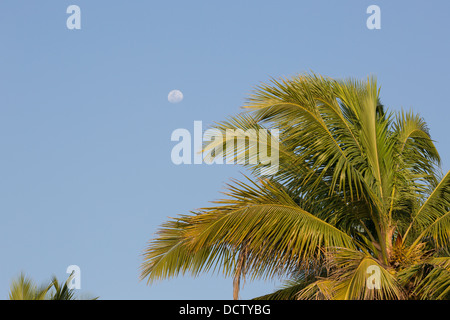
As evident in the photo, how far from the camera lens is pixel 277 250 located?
12.4m

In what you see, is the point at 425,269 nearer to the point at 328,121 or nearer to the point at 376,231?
the point at 376,231

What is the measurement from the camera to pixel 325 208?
12.9 metres

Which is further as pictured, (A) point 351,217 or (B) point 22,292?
(A) point 351,217

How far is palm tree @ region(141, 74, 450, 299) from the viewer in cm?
1204

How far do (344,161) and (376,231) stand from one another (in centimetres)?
156

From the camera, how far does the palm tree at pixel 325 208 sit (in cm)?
1204

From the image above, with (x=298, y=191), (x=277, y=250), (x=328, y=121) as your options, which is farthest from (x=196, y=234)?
(x=328, y=121)
